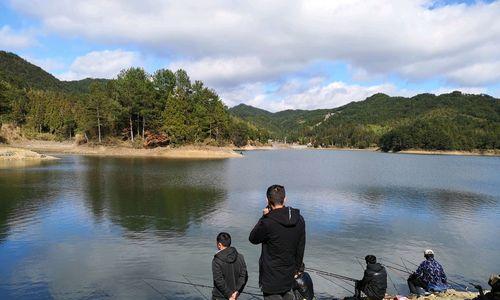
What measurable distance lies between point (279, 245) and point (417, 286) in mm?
7477

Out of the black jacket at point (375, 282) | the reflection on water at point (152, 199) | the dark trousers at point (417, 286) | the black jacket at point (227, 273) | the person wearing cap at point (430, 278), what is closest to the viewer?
the black jacket at point (227, 273)

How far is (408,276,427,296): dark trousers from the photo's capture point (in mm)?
10891

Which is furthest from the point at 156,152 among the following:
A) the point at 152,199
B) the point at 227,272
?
the point at 227,272

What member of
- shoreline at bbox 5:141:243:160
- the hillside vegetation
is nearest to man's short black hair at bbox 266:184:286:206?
shoreline at bbox 5:141:243:160

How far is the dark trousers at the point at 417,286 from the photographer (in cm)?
1089

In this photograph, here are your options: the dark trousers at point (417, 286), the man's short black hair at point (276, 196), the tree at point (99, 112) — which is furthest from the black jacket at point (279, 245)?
the tree at point (99, 112)

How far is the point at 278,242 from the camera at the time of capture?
5648mm

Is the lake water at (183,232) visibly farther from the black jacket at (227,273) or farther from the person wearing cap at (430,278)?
the black jacket at (227,273)

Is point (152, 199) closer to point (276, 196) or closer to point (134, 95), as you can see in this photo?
point (276, 196)

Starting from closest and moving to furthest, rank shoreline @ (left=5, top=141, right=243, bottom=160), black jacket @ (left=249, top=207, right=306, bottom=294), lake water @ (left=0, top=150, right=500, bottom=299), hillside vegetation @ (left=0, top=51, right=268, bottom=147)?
black jacket @ (left=249, top=207, right=306, bottom=294) → lake water @ (left=0, top=150, right=500, bottom=299) → shoreline @ (left=5, top=141, right=243, bottom=160) → hillside vegetation @ (left=0, top=51, right=268, bottom=147)

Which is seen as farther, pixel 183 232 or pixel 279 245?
pixel 183 232

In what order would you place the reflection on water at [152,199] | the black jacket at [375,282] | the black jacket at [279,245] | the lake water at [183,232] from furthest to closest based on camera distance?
the reflection on water at [152,199] < the lake water at [183,232] < the black jacket at [375,282] < the black jacket at [279,245]

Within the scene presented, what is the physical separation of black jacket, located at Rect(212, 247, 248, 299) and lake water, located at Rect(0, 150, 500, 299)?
18.4 ft

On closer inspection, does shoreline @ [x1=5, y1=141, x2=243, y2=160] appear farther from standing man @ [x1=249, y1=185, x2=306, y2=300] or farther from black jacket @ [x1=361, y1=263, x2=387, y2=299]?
standing man @ [x1=249, y1=185, x2=306, y2=300]
